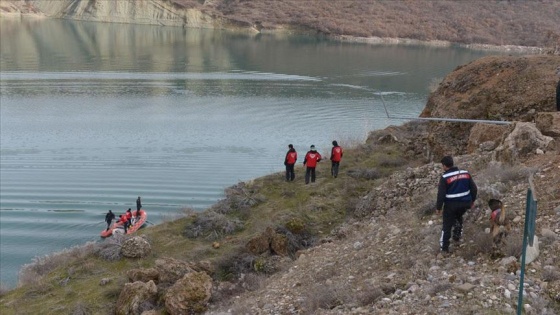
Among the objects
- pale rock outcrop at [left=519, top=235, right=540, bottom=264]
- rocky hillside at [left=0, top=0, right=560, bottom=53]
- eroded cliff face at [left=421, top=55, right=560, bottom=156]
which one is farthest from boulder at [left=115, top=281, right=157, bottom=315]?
rocky hillside at [left=0, top=0, right=560, bottom=53]

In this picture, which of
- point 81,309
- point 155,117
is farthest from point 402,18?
point 81,309

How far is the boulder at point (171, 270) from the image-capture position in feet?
37.2

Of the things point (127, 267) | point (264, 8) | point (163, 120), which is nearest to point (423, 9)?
point (264, 8)

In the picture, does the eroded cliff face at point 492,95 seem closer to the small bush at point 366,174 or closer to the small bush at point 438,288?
the small bush at point 366,174

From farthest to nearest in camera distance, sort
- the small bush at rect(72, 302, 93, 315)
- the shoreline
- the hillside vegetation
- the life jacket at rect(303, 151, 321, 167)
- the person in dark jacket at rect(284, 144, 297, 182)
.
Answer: the shoreline
the person in dark jacket at rect(284, 144, 297, 182)
the life jacket at rect(303, 151, 321, 167)
the small bush at rect(72, 302, 93, 315)
the hillside vegetation

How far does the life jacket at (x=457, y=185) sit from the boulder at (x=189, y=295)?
4.98 meters

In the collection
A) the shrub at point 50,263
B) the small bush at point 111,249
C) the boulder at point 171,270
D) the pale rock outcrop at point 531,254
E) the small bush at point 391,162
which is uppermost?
the pale rock outcrop at point 531,254

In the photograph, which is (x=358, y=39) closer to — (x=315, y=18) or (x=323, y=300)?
(x=315, y=18)

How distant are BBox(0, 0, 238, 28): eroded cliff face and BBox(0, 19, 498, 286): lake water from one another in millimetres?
23827

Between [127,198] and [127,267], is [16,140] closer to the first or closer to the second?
[127,198]

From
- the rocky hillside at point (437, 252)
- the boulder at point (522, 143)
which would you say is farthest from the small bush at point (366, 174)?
the boulder at point (522, 143)

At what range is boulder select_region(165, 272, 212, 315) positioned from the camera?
10.1 metres

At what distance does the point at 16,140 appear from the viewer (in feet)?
98.5

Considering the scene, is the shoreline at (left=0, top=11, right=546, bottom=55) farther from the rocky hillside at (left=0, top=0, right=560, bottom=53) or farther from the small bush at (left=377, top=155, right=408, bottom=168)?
the small bush at (left=377, top=155, right=408, bottom=168)
